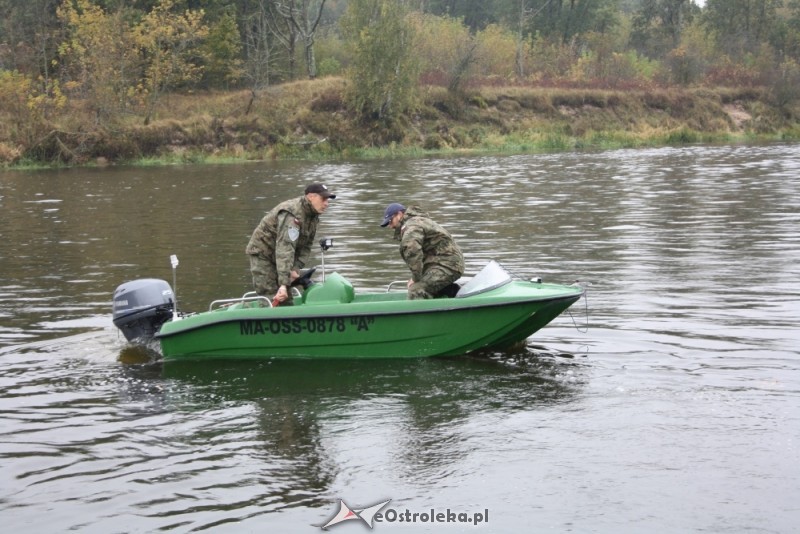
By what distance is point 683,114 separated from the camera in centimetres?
5756

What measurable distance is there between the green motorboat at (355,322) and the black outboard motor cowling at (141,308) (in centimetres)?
1

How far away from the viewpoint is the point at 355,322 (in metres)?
9.73

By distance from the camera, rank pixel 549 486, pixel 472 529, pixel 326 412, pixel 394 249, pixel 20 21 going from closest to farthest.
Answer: pixel 472 529
pixel 549 486
pixel 326 412
pixel 394 249
pixel 20 21

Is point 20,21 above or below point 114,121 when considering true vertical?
above

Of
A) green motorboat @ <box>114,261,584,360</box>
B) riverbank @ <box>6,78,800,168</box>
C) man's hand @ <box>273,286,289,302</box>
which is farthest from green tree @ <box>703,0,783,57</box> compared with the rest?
man's hand @ <box>273,286,289,302</box>

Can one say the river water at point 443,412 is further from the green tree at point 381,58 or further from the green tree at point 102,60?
the green tree at point 381,58

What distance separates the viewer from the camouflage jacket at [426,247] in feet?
32.0

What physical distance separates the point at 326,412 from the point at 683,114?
52.8m

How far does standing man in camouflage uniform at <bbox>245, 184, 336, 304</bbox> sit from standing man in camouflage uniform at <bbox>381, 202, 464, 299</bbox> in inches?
34.3

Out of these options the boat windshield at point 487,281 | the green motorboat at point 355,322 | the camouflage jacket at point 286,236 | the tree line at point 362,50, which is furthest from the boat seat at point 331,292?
the tree line at point 362,50

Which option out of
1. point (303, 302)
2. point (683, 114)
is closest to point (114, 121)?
point (683, 114)

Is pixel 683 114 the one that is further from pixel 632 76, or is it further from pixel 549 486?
pixel 549 486

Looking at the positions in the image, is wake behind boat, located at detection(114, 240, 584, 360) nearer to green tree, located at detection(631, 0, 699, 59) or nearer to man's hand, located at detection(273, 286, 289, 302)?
man's hand, located at detection(273, 286, 289, 302)

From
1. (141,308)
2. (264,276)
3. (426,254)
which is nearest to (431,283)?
(426,254)
